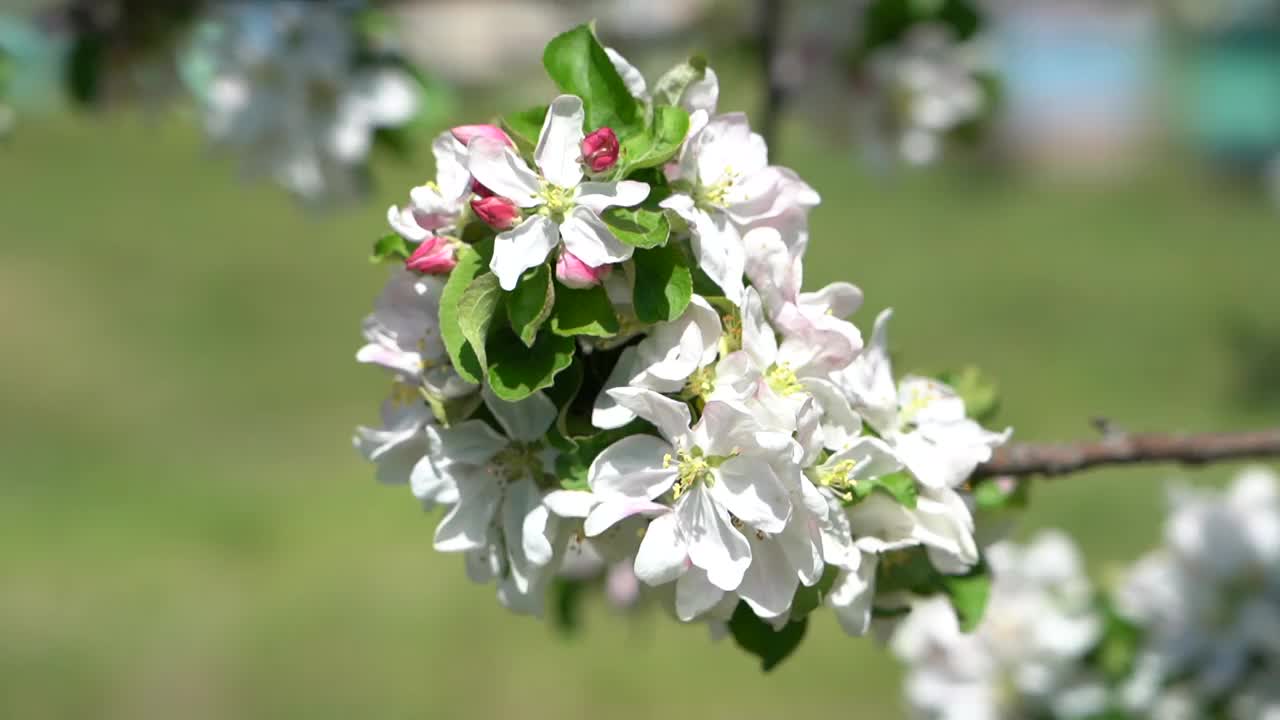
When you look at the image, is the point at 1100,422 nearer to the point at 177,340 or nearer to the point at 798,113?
the point at 798,113

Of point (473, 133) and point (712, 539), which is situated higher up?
point (473, 133)

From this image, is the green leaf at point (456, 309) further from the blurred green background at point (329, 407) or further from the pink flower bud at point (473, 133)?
the blurred green background at point (329, 407)

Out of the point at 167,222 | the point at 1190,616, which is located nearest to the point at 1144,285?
the point at 167,222

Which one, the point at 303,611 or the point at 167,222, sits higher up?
the point at 303,611

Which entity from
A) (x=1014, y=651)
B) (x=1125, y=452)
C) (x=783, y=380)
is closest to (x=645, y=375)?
(x=783, y=380)

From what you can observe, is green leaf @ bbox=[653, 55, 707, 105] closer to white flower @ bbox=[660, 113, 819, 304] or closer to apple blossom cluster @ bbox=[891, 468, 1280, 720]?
white flower @ bbox=[660, 113, 819, 304]

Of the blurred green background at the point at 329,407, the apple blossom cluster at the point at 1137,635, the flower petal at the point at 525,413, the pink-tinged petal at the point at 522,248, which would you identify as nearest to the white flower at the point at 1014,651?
the apple blossom cluster at the point at 1137,635

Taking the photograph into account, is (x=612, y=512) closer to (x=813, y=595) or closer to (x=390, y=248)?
(x=813, y=595)
